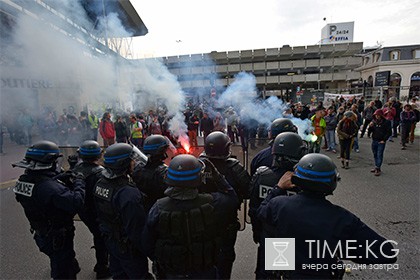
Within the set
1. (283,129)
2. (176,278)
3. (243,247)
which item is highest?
(283,129)

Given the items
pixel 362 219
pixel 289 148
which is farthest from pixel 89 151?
pixel 362 219

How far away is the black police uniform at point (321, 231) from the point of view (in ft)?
4.84

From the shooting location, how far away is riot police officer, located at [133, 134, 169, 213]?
252cm

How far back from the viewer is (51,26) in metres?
8.35

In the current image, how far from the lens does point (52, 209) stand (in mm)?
2283

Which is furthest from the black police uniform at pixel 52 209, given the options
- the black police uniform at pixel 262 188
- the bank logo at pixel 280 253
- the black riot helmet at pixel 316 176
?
the black riot helmet at pixel 316 176

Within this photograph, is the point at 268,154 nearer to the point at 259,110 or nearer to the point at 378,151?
the point at 378,151

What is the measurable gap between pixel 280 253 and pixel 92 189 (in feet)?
6.79

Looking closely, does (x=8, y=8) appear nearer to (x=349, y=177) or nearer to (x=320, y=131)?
(x=320, y=131)

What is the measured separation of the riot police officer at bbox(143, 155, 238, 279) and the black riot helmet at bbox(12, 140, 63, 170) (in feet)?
4.19

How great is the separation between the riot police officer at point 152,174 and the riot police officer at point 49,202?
579mm

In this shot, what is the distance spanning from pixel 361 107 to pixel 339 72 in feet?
111

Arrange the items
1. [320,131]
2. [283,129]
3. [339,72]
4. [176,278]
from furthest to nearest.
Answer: [339,72], [320,131], [283,129], [176,278]

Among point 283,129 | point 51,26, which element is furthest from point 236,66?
point 283,129
